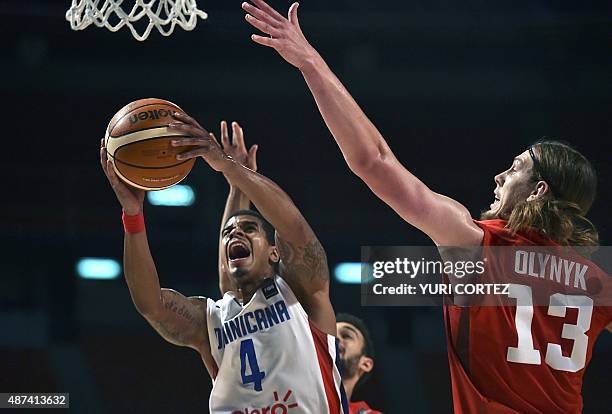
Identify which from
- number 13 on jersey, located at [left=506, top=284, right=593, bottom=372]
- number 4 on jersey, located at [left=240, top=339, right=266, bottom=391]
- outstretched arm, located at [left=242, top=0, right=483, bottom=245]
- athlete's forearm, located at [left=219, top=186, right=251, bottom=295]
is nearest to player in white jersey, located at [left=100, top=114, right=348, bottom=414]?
number 4 on jersey, located at [left=240, top=339, right=266, bottom=391]

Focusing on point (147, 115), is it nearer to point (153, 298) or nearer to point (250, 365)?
point (153, 298)

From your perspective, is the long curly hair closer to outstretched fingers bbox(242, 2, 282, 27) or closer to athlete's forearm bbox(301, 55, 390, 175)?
athlete's forearm bbox(301, 55, 390, 175)

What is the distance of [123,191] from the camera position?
3234mm

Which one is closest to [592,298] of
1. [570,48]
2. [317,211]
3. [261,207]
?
[261,207]

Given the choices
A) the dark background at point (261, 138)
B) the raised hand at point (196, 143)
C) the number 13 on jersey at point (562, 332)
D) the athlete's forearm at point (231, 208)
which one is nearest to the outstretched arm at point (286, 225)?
the raised hand at point (196, 143)

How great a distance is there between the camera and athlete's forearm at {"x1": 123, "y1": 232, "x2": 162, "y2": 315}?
3.38 metres

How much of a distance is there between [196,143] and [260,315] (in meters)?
0.85

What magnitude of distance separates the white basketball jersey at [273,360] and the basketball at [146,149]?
28.0 inches

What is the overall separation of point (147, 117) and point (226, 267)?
0.98 m

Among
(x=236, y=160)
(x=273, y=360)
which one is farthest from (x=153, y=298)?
(x=236, y=160)

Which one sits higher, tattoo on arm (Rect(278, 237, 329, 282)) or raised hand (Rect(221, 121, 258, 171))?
raised hand (Rect(221, 121, 258, 171))

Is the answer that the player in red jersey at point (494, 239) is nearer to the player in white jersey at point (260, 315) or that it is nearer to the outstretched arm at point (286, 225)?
→ the outstretched arm at point (286, 225)

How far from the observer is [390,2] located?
23.9 feet

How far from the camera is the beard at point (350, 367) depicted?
16.3ft
